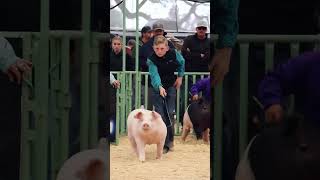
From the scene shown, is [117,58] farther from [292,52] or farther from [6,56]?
[292,52]

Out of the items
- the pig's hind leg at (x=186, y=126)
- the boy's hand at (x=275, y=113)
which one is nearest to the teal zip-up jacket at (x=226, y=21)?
the boy's hand at (x=275, y=113)

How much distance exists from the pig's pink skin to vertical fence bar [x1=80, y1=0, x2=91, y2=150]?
92.2 inches

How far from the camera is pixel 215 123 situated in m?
1.63

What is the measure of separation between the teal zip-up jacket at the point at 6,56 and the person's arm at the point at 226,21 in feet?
1.99

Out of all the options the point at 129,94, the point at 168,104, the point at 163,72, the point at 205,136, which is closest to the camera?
the point at 163,72

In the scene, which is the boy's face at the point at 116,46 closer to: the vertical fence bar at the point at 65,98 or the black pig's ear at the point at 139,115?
the black pig's ear at the point at 139,115

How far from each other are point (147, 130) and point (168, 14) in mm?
1130

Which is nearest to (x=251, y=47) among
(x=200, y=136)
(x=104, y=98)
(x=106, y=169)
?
(x=104, y=98)

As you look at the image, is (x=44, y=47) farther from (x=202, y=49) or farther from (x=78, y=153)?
(x=202, y=49)

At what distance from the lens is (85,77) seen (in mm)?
1589

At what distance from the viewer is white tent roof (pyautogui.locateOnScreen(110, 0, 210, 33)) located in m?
4.01

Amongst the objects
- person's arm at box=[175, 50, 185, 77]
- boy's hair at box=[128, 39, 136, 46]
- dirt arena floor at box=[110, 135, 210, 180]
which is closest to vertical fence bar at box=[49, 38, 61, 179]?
dirt arena floor at box=[110, 135, 210, 180]

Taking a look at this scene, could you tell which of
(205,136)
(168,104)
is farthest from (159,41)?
(205,136)

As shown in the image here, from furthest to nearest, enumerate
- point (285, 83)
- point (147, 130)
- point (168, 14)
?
point (168, 14), point (147, 130), point (285, 83)
